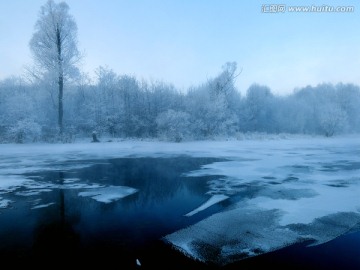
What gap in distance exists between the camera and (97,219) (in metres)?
6.40

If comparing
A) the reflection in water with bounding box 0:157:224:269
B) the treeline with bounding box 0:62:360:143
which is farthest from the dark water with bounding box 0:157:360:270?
the treeline with bounding box 0:62:360:143

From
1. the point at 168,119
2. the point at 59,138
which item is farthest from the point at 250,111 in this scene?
the point at 59,138

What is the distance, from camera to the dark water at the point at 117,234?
4387 mm

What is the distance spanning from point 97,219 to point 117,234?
1.11 m

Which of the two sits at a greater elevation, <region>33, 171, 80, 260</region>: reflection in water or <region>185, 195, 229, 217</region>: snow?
<region>185, 195, 229, 217</region>: snow

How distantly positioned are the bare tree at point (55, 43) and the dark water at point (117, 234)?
23304mm

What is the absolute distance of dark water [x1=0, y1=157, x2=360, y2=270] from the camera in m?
4.39

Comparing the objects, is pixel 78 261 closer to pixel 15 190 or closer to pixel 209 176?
pixel 15 190

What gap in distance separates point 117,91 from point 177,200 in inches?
1664

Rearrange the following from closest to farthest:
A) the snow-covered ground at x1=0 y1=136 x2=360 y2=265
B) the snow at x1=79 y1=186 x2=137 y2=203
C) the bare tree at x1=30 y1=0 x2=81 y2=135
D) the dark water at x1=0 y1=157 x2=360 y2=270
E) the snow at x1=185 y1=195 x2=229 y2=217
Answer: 1. the dark water at x1=0 y1=157 x2=360 y2=270
2. the snow-covered ground at x1=0 y1=136 x2=360 y2=265
3. the snow at x1=185 y1=195 x2=229 y2=217
4. the snow at x1=79 y1=186 x2=137 y2=203
5. the bare tree at x1=30 y1=0 x2=81 y2=135

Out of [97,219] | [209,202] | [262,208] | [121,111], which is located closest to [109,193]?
[97,219]

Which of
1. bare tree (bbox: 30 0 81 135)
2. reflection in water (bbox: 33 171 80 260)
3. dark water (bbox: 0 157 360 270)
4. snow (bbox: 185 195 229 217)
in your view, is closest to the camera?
dark water (bbox: 0 157 360 270)

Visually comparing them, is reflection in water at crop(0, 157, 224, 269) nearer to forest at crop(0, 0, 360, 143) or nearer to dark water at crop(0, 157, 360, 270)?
dark water at crop(0, 157, 360, 270)

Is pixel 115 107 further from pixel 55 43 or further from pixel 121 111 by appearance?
pixel 55 43
